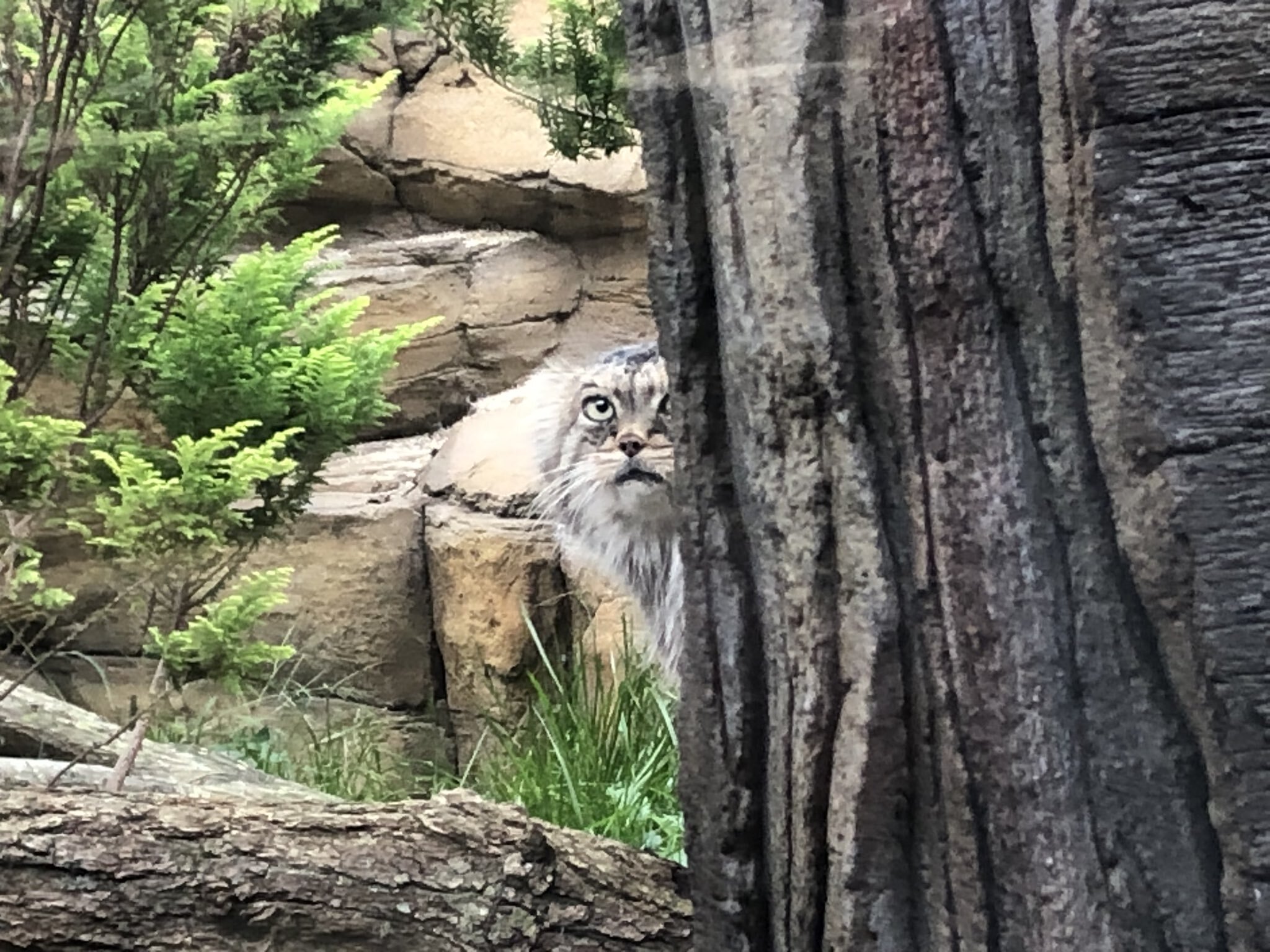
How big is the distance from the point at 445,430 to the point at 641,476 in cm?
162

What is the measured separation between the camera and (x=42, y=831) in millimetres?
1068

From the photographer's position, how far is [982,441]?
33.5 inches

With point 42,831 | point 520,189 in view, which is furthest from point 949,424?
point 520,189

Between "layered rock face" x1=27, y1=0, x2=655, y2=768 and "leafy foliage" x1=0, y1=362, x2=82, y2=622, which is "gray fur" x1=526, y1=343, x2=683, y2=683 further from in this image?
"leafy foliage" x1=0, y1=362, x2=82, y2=622

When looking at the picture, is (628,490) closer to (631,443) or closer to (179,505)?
(631,443)

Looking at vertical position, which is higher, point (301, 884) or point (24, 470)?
point (24, 470)

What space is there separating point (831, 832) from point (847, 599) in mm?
161

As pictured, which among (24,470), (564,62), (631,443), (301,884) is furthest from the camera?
(631,443)

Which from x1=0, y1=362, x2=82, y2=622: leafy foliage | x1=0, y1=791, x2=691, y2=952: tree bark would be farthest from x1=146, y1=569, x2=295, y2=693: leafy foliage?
x1=0, y1=791, x2=691, y2=952: tree bark

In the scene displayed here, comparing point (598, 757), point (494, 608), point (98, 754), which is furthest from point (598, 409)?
point (98, 754)

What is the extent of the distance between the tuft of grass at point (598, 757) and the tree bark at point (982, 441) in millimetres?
1075

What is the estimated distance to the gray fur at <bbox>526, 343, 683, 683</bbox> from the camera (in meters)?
2.60

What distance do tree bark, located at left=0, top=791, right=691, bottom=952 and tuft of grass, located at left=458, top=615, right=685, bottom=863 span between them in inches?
33.1

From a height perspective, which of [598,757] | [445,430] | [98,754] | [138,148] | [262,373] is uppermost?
[138,148]
